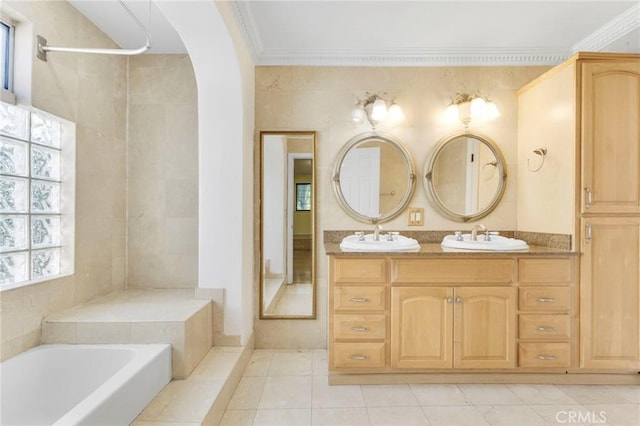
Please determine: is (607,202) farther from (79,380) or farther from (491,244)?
(79,380)

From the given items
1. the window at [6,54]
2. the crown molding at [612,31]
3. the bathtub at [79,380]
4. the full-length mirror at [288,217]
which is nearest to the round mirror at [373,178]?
the full-length mirror at [288,217]

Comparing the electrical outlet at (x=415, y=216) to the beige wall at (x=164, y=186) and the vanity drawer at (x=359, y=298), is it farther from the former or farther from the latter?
the beige wall at (x=164, y=186)

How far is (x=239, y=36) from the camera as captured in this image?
2.27 m

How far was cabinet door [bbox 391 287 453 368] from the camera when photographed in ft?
7.27

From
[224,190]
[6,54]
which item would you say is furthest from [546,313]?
[6,54]

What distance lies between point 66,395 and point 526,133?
339 cm

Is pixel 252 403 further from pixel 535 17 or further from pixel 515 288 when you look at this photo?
pixel 535 17

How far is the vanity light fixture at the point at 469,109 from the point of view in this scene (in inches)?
103

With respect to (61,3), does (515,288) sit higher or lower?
lower

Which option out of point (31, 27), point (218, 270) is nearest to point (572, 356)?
point (218, 270)

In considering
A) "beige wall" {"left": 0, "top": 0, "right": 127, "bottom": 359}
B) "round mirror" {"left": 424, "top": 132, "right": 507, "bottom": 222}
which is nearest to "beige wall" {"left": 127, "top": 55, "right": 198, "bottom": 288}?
"beige wall" {"left": 0, "top": 0, "right": 127, "bottom": 359}

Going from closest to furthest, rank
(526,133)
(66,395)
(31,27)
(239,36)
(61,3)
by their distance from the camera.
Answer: (66,395) < (31,27) < (61,3) < (239,36) < (526,133)

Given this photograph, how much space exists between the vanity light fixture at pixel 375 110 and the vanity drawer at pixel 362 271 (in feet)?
3.69

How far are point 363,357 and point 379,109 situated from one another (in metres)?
1.77
